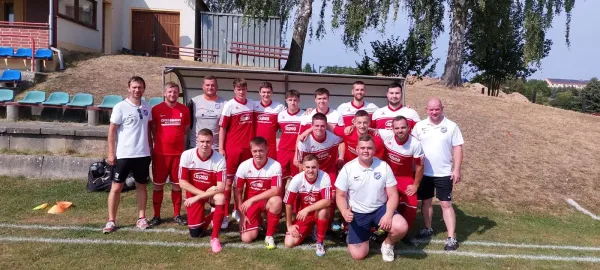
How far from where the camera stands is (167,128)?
5.67 metres

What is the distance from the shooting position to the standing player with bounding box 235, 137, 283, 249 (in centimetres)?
518

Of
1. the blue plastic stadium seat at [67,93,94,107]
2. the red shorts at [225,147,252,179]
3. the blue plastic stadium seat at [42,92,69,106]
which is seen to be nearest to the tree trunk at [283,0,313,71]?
the blue plastic stadium seat at [67,93,94,107]

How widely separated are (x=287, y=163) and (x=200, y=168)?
3.77 ft

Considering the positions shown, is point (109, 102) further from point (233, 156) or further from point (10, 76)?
point (233, 156)

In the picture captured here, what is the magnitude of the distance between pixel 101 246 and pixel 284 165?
2322mm

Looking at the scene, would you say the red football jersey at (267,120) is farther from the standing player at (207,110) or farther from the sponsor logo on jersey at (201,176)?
the sponsor logo on jersey at (201,176)

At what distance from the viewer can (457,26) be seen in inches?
634

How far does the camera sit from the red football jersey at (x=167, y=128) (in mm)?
5668

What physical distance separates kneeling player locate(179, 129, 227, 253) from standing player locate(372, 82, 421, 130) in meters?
2.05

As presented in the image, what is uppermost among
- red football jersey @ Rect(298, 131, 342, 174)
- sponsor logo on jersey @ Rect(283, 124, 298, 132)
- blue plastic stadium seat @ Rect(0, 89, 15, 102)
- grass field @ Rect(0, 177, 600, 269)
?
blue plastic stadium seat @ Rect(0, 89, 15, 102)

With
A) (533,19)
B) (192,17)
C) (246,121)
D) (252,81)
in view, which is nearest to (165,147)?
(246,121)

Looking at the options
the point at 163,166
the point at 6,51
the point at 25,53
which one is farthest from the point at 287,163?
the point at 6,51

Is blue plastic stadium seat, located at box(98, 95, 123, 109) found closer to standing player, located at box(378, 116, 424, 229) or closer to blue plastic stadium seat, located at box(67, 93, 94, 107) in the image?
blue plastic stadium seat, located at box(67, 93, 94, 107)

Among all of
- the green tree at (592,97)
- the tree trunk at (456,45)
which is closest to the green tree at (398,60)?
the tree trunk at (456,45)
